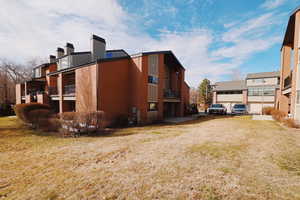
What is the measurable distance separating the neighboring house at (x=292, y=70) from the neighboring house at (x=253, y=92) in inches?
526

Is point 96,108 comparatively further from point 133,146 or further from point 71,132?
point 133,146

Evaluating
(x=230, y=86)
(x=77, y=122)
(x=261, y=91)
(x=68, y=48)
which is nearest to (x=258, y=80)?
(x=261, y=91)

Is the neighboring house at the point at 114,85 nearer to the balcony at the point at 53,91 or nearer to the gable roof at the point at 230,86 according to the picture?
the balcony at the point at 53,91

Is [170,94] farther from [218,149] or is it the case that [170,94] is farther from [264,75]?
[264,75]

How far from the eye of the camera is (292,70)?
13.3m

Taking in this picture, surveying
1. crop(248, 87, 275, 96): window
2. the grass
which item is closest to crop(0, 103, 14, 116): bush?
the grass

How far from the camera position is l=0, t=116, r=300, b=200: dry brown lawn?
324 cm

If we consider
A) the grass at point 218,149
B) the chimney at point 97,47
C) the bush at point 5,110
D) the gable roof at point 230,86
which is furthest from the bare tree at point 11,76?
the gable roof at point 230,86

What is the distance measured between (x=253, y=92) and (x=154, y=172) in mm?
35006

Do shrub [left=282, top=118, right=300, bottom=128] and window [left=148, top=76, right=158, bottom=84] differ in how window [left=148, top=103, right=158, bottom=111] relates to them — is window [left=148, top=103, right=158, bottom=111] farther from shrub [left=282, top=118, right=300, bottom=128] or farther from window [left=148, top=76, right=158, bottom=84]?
shrub [left=282, top=118, right=300, bottom=128]

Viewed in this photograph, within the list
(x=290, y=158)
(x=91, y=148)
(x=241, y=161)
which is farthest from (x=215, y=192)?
(x=91, y=148)

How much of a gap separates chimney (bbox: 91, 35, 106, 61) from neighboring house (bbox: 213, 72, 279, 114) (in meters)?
28.0

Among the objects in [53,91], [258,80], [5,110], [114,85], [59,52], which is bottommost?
[5,110]

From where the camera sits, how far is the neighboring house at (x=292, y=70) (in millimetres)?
11746
